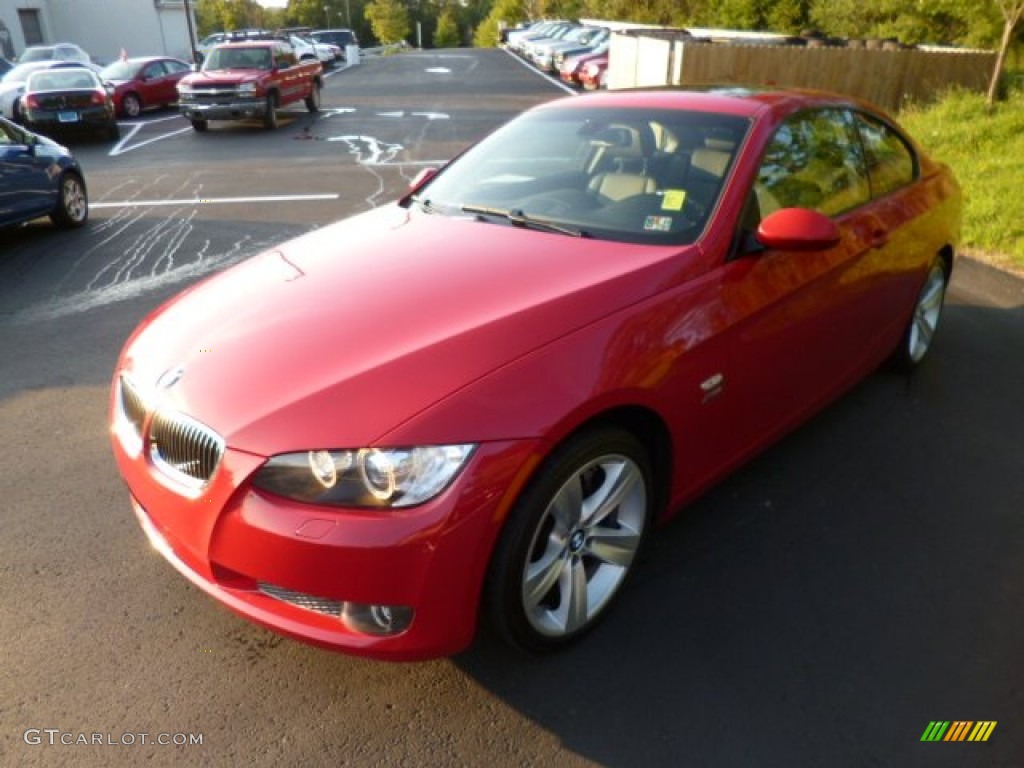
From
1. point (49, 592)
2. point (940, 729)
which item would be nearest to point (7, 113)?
point (49, 592)

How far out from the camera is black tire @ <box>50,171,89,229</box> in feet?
26.6

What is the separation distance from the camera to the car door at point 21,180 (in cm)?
737

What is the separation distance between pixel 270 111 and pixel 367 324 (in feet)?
51.6

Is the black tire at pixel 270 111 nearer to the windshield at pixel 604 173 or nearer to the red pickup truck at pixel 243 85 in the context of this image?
the red pickup truck at pixel 243 85

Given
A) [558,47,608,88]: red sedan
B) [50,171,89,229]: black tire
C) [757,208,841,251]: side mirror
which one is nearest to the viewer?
[757,208,841,251]: side mirror

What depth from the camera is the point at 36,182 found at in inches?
304

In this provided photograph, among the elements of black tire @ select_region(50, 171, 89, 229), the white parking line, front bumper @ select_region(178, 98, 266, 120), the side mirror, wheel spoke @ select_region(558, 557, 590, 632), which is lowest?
front bumper @ select_region(178, 98, 266, 120)

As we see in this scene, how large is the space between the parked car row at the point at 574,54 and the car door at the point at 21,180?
1819 cm

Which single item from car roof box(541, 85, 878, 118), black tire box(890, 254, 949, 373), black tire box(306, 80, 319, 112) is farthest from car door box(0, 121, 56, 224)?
black tire box(306, 80, 319, 112)

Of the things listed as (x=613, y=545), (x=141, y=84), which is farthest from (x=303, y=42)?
(x=613, y=545)

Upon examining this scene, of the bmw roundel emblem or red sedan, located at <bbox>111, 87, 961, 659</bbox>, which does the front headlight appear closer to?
red sedan, located at <bbox>111, 87, 961, 659</bbox>

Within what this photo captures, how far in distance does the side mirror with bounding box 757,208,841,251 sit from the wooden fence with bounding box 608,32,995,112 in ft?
43.5

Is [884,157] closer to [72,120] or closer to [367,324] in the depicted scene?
[367,324]

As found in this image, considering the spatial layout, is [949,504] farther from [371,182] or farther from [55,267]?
[371,182]
